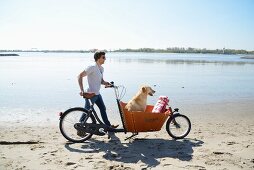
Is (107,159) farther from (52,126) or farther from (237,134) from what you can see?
(237,134)

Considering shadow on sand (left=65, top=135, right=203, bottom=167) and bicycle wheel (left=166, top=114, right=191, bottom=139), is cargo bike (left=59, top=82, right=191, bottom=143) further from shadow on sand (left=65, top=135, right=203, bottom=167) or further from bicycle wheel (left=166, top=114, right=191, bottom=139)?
bicycle wheel (left=166, top=114, right=191, bottom=139)

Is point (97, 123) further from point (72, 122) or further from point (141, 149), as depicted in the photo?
point (141, 149)

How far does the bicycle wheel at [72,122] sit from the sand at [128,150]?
0.49ft

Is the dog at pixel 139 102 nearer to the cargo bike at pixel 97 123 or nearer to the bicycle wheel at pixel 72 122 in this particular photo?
the cargo bike at pixel 97 123

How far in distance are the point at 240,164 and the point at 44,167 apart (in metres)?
3.38

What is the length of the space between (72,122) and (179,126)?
2448 mm

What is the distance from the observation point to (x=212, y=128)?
804 centimetres

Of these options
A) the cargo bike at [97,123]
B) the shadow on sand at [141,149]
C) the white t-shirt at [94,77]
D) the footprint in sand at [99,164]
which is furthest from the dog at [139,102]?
the footprint in sand at [99,164]

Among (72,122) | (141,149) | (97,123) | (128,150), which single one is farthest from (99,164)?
(72,122)

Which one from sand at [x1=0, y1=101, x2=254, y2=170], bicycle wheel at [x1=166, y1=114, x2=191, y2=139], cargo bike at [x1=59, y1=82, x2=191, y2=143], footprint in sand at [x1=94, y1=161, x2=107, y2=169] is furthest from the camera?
bicycle wheel at [x1=166, y1=114, x2=191, y2=139]

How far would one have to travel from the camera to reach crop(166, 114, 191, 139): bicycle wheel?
6.89 meters

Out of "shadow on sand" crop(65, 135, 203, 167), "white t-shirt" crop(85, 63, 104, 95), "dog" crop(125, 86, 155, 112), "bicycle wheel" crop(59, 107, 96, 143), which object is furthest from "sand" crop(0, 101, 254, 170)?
"white t-shirt" crop(85, 63, 104, 95)

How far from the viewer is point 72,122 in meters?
6.59

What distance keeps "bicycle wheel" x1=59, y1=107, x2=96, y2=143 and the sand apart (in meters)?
0.15
